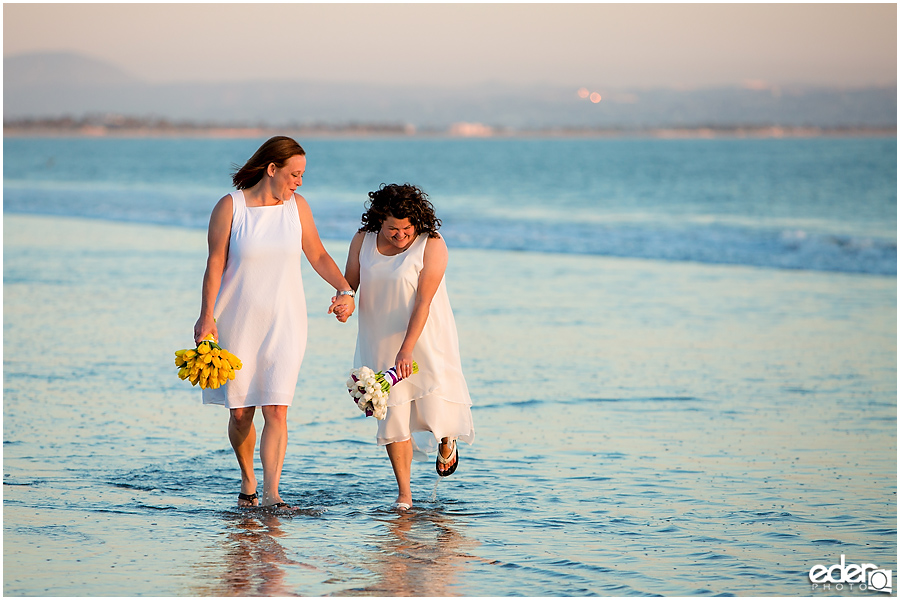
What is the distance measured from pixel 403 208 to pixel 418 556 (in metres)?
1.57

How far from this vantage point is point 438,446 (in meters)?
5.34

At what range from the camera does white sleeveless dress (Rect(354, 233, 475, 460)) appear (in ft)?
16.5

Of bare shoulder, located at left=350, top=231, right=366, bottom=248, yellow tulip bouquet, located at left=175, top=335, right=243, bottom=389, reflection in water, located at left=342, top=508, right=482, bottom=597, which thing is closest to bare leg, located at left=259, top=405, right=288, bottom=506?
yellow tulip bouquet, located at left=175, top=335, right=243, bottom=389

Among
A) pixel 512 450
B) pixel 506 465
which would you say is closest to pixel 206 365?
pixel 506 465

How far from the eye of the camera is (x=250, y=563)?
4.32 meters

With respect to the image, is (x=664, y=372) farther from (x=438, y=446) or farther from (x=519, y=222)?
(x=519, y=222)

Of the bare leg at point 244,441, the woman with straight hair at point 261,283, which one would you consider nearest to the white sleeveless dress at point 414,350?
the woman with straight hair at point 261,283

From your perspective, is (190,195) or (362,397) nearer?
(362,397)

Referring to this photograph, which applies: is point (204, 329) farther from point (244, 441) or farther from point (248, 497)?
point (248, 497)

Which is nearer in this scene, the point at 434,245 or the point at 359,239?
the point at 434,245

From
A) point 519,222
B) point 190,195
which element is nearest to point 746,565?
point 519,222

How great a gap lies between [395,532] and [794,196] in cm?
3725

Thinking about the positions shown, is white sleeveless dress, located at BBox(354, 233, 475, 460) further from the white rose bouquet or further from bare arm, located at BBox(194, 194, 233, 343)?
bare arm, located at BBox(194, 194, 233, 343)

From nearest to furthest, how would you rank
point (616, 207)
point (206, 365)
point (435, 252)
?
point (206, 365), point (435, 252), point (616, 207)
